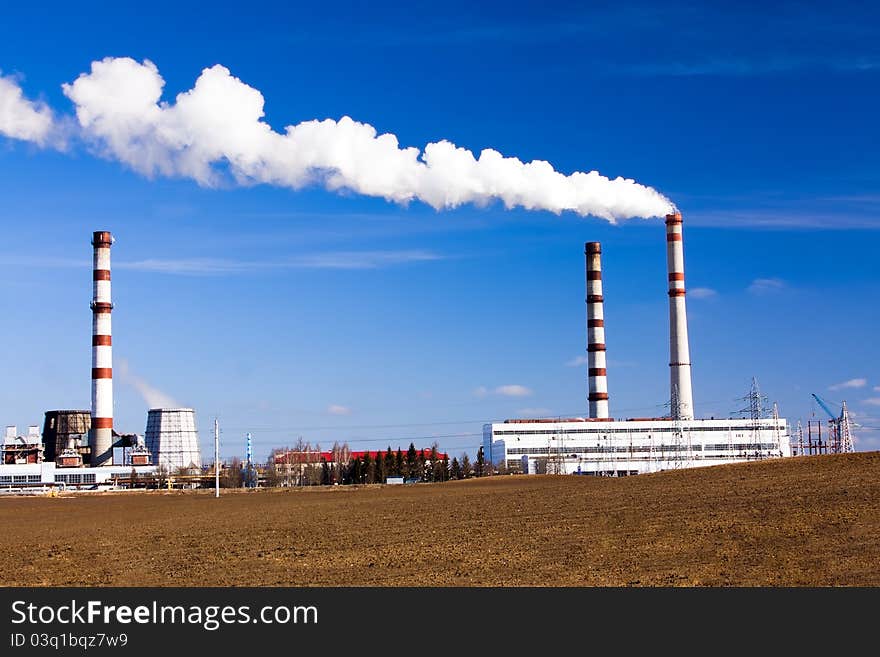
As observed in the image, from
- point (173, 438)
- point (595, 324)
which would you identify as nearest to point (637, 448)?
point (595, 324)

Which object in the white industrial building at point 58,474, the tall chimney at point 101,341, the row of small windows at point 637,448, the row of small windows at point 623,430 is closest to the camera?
the tall chimney at point 101,341

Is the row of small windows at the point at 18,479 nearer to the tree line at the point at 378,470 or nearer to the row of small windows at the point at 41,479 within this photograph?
the row of small windows at the point at 41,479

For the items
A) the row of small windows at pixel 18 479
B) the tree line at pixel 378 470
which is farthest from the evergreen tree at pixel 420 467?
the row of small windows at pixel 18 479

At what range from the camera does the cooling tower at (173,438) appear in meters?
123

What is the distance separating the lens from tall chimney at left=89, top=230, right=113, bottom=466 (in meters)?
108

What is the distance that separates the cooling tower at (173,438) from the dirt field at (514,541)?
7657cm

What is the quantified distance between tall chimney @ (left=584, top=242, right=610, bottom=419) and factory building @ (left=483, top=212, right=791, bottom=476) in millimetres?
104

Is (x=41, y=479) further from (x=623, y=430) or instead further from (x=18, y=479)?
(x=623, y=430)

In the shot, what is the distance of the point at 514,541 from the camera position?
96.4 ft

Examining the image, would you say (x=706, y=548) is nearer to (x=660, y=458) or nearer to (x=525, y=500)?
(x=525, y=500)

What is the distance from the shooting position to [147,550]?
1195 inches

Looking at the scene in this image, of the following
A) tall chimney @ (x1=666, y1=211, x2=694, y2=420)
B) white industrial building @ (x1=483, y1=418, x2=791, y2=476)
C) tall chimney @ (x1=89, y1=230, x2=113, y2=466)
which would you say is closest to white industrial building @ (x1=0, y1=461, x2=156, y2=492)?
tall chimney @ (x1=89, y1=230, x2=113, y2=466)
